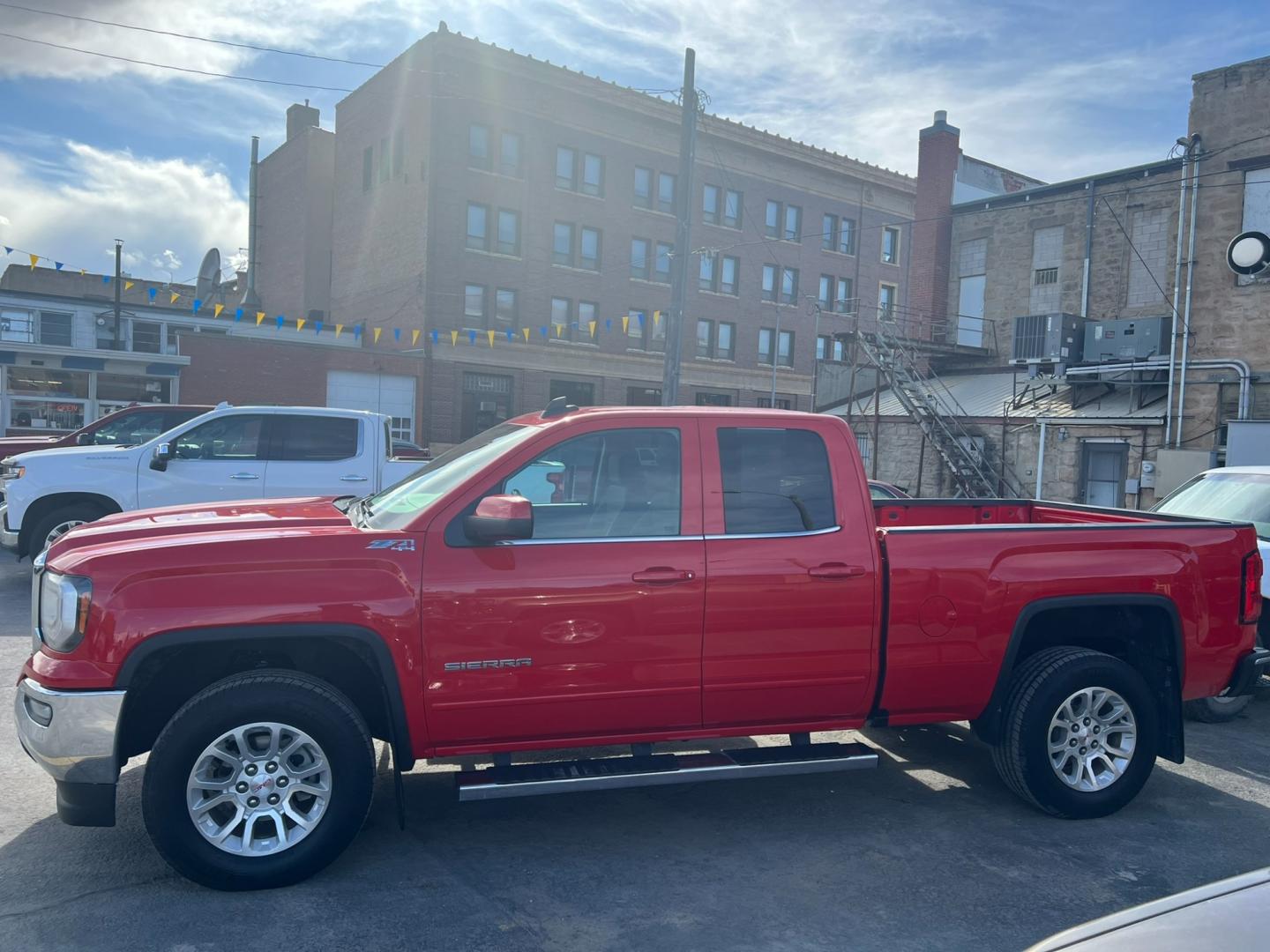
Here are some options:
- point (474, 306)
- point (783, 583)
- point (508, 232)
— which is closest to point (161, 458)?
point (783, 583)

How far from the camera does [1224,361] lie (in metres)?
17.2

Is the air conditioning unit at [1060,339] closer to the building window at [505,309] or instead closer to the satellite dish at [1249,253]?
the satellite dish at [1249,253]

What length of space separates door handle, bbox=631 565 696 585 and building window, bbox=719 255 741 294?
40.8 metres

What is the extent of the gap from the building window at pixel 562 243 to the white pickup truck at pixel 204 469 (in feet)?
96.0

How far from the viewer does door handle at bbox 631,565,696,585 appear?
4188 mm

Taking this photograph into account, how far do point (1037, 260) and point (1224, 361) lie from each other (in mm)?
6234

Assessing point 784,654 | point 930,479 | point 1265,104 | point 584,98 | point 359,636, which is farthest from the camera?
point 584,98

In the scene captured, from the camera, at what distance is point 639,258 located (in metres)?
41.3

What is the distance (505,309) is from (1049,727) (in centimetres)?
3450

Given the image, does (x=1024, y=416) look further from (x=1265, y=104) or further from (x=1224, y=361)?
(x=1265, y=104)

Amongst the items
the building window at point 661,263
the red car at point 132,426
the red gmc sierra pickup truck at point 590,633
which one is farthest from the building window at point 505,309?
the red gmc sierra pickup truck at point 590,633

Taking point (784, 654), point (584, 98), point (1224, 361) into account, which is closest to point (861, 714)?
point (784, 654)

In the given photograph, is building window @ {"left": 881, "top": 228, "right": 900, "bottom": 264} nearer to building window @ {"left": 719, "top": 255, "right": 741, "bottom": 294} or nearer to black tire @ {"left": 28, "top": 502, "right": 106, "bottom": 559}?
building window @ {"left": 719, "top": 255, "right": 741, "bottom": 294}

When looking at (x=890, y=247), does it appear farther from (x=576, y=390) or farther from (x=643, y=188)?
(x=576, y=390)
